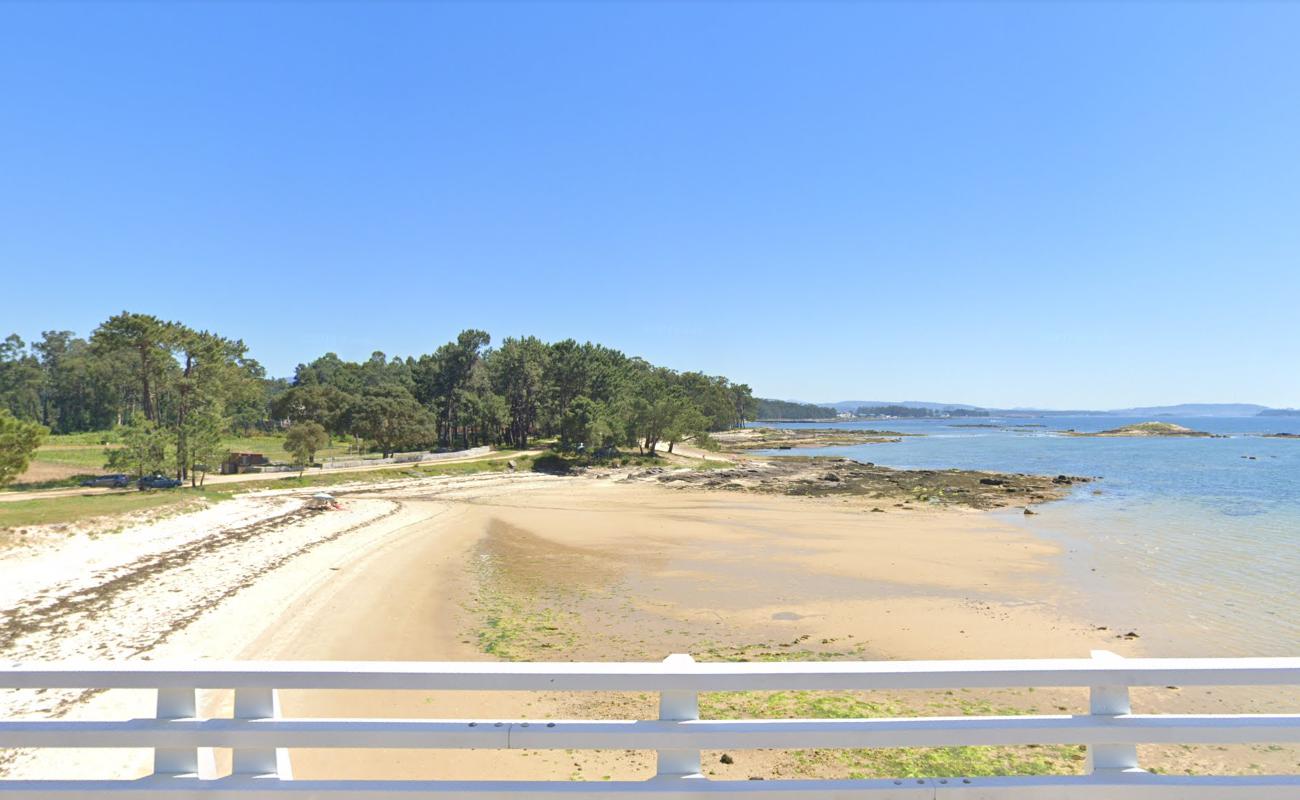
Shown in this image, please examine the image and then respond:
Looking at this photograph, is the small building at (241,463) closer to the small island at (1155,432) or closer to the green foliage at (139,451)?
the green foliage at (139,451)

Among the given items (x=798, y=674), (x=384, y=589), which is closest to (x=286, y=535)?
(x=384, y=589)

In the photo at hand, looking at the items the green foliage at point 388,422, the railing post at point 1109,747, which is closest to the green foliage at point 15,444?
the green foliage at point 388,422

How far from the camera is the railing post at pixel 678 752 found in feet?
9.87

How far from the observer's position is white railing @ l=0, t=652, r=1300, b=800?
294 cm

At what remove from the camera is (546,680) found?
2947 mm

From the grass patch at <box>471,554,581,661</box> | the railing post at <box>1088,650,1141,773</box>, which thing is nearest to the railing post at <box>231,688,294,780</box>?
the railing post at <box>1088,650,1141,773</box>

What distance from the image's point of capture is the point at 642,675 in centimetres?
296

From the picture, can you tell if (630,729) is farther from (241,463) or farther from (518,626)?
(241,463)

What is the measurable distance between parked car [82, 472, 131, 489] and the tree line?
278cm

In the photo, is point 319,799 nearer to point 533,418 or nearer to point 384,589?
point 384,589

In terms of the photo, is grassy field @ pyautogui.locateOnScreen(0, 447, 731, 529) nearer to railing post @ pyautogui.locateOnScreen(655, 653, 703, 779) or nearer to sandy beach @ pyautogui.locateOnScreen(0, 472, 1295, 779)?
sandy beach @ pyautogui.locateOnScreen(0, 472, 1295, 779)

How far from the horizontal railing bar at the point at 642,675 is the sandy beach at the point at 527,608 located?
4.52 meters

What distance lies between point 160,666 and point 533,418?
74.9 meters

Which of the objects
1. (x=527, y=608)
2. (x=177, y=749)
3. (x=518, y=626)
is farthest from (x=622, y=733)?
(x=527, y=608)
